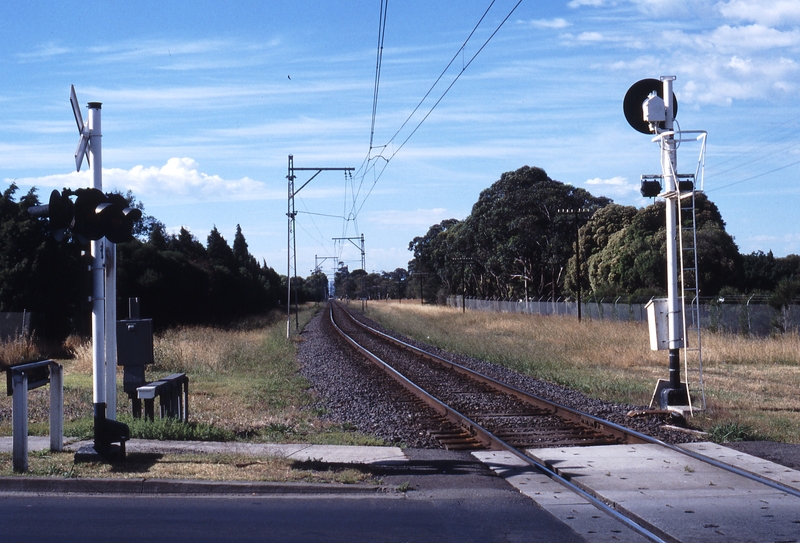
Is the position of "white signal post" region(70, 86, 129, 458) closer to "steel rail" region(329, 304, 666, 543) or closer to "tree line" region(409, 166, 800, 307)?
"steel rail" region(329, 304, 666, 543)

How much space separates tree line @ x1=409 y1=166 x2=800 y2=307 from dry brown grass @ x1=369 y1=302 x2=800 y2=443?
10.4 meters

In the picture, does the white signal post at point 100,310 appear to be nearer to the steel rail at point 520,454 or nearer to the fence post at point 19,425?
the fence post at point 19,425

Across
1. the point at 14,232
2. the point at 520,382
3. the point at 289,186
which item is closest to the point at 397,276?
the point at 289,186

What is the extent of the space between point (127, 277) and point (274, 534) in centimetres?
3818

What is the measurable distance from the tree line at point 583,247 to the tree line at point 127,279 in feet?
67.2

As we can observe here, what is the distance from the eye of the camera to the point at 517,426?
12.5m

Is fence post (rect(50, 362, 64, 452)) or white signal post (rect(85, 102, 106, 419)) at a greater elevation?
white signal post (rect(85, 102, 106, 419))

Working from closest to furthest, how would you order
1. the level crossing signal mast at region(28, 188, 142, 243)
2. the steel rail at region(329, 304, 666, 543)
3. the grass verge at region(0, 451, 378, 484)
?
the steel rail at region(329, 304, 666, 543)
the grass verge at region(0, 451, 378, 484)
the level crossing signal mast at region(28, 188, 142, 243)

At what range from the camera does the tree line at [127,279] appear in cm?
3080

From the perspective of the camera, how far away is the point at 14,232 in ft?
102

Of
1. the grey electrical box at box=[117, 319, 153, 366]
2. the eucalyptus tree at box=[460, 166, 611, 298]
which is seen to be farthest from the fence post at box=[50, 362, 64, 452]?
the eucalyptus tree at box=[460, 166, 611, 298]

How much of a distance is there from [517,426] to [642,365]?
1136 centimetres

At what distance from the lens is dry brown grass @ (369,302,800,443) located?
1322 centimetres

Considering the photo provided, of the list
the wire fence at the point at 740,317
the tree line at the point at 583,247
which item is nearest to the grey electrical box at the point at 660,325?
the wire fence at the point at 740,317
